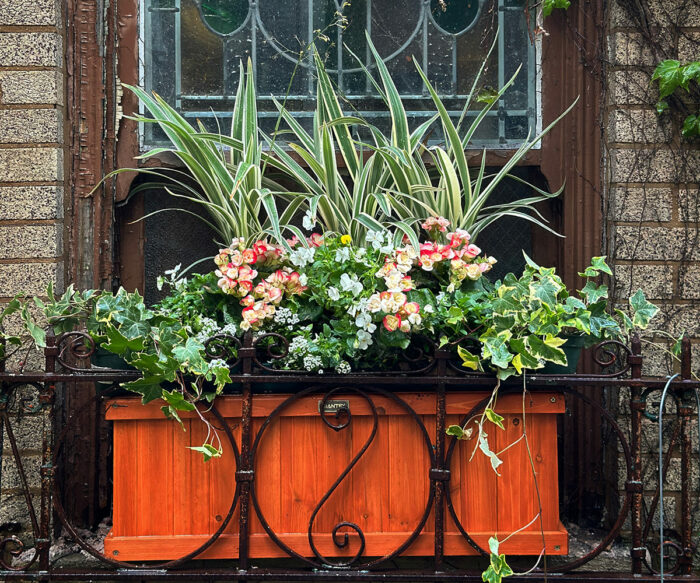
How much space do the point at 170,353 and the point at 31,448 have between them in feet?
2.82

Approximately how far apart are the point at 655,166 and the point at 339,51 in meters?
1.27

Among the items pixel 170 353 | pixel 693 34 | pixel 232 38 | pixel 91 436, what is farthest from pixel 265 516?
pixel 693 34

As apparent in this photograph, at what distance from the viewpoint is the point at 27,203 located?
8.67 feet

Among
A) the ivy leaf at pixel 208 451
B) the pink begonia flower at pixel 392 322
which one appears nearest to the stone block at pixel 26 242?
the ivy leaf at pixel 208 451

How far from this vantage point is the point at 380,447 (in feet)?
7.63

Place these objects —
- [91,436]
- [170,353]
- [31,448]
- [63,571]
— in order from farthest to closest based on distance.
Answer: [91,436] → [31,448] → [63,571] → [170,353]

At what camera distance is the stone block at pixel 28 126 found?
2650 millimetres

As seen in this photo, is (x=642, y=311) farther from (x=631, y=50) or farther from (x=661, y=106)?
(x=631, y=50)

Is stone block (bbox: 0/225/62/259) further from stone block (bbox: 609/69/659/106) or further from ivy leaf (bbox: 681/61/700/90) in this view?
ivy leaf (bbox: 681/61/700/90)

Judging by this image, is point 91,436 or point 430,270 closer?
point 430,270

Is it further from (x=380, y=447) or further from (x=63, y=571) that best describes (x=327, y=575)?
(x=63, y=571)

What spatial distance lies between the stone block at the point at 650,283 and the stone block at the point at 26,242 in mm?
2030

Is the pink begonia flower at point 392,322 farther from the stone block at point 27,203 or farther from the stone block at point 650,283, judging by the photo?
the stone block at point 27,203

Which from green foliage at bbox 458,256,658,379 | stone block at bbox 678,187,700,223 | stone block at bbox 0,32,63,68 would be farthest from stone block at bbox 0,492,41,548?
stone block at bbox 678,187,700,223
